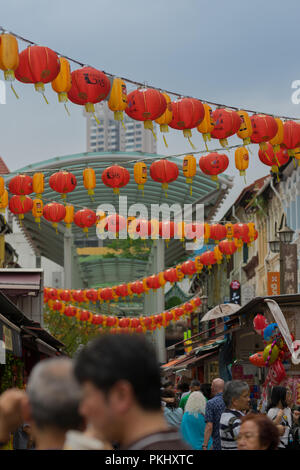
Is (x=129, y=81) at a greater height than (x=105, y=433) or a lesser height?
greater

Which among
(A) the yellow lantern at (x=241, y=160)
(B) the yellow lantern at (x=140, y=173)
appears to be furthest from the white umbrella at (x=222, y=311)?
(A) the yellow lantern at (x=241, y=160)

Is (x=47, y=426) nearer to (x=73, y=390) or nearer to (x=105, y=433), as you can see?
(x=73, y=390)

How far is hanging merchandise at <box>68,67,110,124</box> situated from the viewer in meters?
10.5

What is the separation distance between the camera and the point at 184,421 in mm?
9422

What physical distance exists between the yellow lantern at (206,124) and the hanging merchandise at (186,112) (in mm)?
404

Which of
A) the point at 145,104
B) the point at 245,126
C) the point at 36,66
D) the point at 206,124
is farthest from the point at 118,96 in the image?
the point at 245,126

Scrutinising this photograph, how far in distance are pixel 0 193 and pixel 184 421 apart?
6738mm

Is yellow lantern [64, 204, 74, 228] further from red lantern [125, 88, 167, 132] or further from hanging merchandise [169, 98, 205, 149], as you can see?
red lantern [125, 88, 167, 132]

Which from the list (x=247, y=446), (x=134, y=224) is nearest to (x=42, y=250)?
(x=134, y=224)

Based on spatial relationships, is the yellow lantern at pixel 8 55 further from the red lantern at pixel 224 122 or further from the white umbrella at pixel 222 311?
Result: the white umbrella at pixel 222 311

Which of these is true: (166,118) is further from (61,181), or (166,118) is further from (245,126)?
(61,181)

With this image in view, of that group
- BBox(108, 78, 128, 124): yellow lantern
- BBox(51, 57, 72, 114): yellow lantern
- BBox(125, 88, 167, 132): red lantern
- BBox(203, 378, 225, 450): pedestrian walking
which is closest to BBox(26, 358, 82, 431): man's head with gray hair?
BBox(203, 378, 225, 450): pedestrian walking

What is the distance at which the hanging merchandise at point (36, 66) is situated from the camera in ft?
32.3

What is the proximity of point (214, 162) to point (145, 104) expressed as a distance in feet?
15.5
